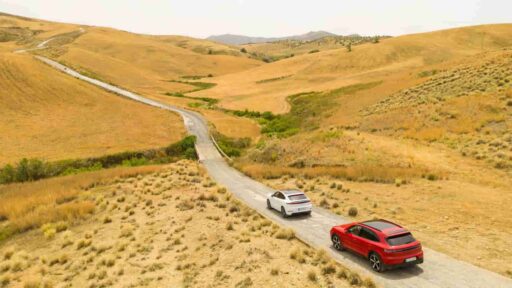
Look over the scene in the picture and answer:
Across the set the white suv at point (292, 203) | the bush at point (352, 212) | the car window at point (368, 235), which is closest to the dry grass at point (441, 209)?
the bush at point (352, 212)

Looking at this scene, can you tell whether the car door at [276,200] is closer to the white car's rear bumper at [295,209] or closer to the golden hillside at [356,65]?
the white car's rear bumper at [295,209]

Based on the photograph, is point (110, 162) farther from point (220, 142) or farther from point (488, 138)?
point (488, 138)

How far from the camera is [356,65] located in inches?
4171

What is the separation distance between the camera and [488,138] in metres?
32.3

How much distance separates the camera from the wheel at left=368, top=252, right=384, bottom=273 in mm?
14273

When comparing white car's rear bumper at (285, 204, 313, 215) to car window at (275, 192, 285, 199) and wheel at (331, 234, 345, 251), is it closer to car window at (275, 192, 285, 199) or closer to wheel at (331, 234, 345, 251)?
car window at (275, 192, 285, 199)

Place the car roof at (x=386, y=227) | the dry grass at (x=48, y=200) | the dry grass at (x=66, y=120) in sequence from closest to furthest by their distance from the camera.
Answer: the car roof at (x=386, y=227) → the dry grass at (x=48, y=200) → the dry grass at (x=66, y=120)

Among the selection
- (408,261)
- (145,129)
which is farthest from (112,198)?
(145,129)

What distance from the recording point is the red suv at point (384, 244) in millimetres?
13977

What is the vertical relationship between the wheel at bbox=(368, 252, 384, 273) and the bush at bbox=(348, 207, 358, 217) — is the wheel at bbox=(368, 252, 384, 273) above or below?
above

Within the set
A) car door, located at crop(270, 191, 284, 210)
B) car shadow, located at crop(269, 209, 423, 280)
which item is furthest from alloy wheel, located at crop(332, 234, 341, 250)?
car door, located at crop(270, 191, 284, 210)

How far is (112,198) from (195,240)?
11606mm

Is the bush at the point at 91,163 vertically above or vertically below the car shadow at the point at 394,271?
below

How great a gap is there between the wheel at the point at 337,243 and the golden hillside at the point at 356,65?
208 ft
